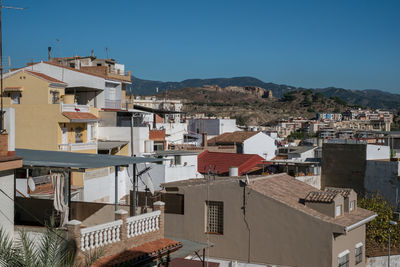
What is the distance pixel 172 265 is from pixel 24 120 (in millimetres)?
17454

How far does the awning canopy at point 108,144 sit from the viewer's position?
1265 inches

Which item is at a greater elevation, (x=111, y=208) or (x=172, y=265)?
(x=111, y=208)

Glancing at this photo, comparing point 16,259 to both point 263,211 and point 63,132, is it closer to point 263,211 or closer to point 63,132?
point 263,211

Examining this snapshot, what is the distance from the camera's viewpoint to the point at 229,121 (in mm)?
63969

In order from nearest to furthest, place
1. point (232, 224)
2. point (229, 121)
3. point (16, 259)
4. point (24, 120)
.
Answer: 1. point (16, 259)
2. point (232, 224)
3. point (24, 120)
4. point (229, 121)

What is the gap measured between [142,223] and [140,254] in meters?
0.84

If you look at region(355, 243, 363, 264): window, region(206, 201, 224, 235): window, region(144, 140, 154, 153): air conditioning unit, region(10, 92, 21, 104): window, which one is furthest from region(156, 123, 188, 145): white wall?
region(355, 243, 363, 264): window

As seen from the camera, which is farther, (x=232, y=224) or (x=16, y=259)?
(x=232, y=224)

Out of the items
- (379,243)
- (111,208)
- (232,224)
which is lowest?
(379,243)

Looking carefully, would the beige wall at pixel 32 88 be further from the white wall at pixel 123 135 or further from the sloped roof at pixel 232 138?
the sloped roof at pixel 232 138

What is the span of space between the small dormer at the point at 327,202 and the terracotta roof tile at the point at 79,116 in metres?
15.7

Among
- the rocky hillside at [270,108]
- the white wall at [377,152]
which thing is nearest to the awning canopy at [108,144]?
the white wall at [377,152]

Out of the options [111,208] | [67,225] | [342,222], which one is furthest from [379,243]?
[67,225]

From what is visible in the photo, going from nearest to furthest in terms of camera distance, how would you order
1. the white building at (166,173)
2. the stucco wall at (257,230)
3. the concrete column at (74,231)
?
the concrete column at (74,231)
the stucco wall at (257,230)
the white building at (166,173)
